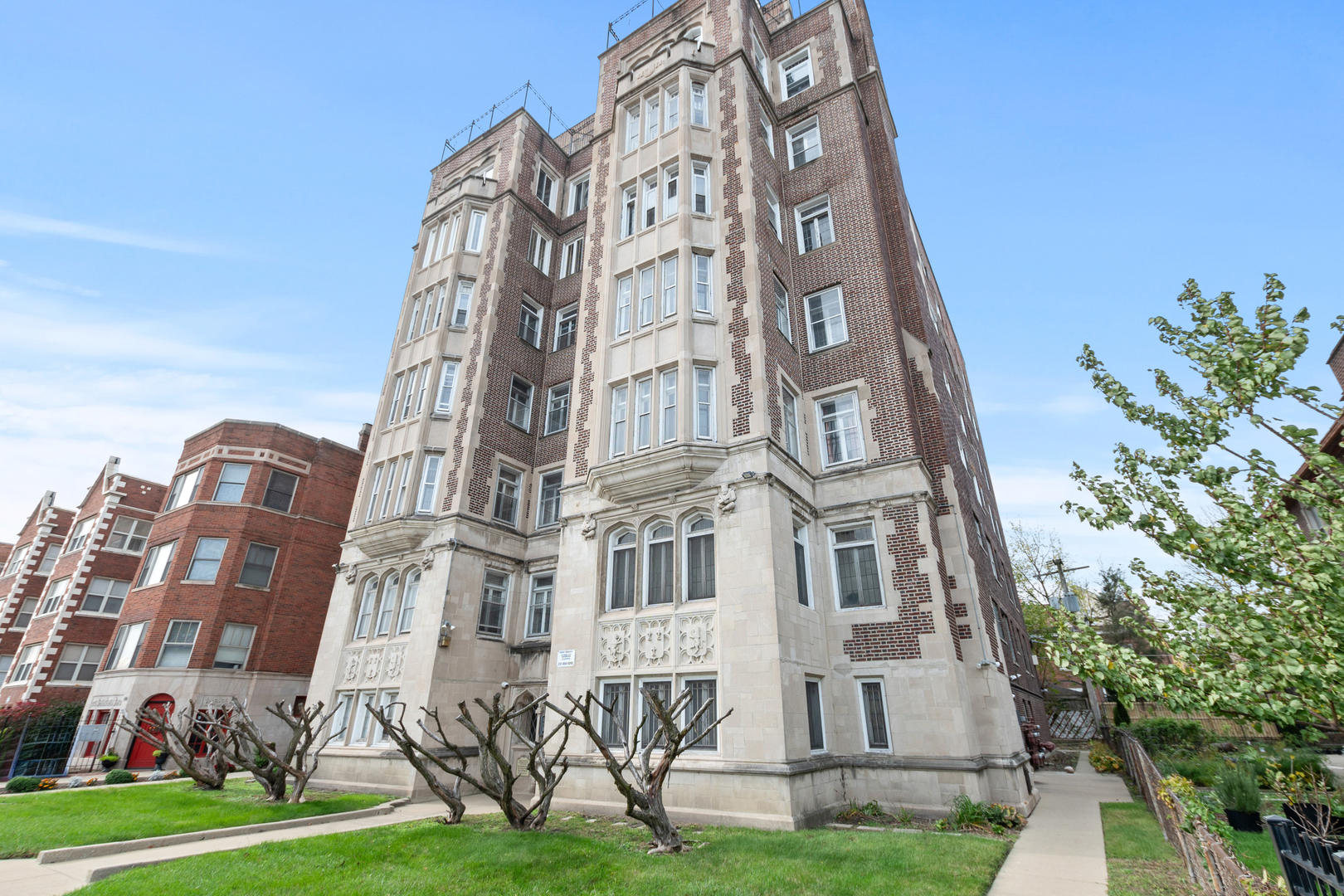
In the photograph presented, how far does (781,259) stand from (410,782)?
18.2 meters

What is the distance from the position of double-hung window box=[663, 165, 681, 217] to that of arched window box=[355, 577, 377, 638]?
15294mm

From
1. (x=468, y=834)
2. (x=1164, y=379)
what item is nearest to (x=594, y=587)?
(x=468, y=834)

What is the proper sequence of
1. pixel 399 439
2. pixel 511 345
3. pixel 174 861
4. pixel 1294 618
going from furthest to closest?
pixel 511 345 → pixel 399 439 → pixel 174 861 → pixel 1294 618

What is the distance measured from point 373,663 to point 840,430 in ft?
51.3

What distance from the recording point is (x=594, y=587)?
52.1 feet

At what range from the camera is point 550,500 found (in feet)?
74.2

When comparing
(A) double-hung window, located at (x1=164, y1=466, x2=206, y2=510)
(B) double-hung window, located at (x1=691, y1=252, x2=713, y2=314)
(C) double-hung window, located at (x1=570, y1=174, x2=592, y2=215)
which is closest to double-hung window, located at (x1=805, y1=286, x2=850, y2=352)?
(B) double-hung window, located at (x1=691, y1=252, x2=713, y2=314)

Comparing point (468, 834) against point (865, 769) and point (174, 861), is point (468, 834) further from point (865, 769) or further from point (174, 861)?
point (865, 769)

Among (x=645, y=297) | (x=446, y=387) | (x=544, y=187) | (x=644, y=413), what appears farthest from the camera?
(x=544, y=187)

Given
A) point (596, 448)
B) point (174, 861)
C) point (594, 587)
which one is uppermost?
point (596, 448)

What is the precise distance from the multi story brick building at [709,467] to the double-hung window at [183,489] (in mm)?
10945

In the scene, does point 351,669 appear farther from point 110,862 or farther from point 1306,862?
point 1306,862

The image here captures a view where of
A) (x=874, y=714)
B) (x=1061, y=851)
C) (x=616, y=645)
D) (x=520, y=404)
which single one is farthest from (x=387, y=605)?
(x=1061, y=851)

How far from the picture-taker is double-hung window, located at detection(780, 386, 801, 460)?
53.8 ft
